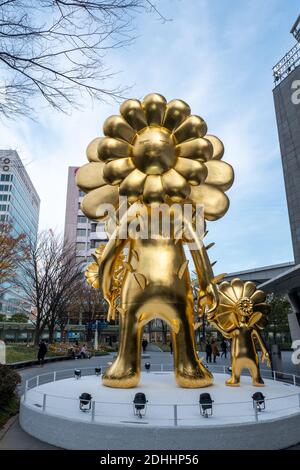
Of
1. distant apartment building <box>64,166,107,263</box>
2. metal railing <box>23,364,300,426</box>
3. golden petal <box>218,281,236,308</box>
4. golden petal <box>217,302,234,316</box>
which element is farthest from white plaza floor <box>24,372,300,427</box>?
distant apartment building <box>64,166,107,263</box>

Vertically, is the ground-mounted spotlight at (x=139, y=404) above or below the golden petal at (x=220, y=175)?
below

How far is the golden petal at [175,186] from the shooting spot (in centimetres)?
729

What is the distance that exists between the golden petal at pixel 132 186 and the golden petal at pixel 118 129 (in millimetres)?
893

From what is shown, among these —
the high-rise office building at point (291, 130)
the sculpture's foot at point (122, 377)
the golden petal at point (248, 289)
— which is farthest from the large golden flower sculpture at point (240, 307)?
the high-rise office building at point (291, 130)

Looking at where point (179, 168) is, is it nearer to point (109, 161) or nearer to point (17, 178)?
point (109, 161)

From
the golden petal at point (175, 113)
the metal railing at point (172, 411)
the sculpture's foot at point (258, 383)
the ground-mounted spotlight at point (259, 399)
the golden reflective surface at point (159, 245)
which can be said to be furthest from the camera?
the sculpture's foot at point (258, 383)

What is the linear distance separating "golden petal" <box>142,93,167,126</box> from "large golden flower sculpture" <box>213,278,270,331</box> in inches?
165

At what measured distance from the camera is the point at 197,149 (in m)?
7.53

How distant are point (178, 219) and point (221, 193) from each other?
1359mm

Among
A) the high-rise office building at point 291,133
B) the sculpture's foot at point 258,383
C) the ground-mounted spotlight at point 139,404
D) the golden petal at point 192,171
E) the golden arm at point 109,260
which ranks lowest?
the sculpture's foot at point 258,383

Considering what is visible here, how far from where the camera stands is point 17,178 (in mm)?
62031

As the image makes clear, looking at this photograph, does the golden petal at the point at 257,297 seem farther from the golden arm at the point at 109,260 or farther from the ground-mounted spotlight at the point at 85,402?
the ground-mounted spotlight at the point at 85,402

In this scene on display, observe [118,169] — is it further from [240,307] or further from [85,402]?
[85,402]
